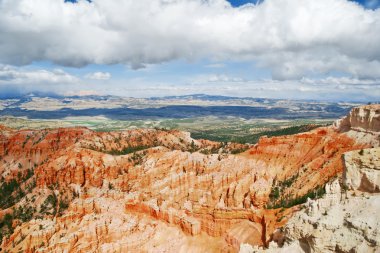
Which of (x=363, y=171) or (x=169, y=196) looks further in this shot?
(x=169, y=196)

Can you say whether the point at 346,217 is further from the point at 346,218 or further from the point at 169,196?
the point at 169,196

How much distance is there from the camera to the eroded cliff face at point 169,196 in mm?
70312

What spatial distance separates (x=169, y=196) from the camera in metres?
88.2

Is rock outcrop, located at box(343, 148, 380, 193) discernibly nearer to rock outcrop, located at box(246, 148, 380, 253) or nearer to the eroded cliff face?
rock outcrop, located at box(246, 148, 380, 253)

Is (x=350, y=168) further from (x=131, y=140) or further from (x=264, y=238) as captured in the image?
(x=131, y=140)

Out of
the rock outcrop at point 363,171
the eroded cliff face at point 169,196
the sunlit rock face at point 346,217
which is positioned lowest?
the eroded cliff face at point 169,196

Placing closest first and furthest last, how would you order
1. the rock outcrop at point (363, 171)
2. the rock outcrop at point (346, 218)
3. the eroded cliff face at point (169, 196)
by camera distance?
the rock outcrop at point (346, 218) < the rock outcrop at point (363, 171) < the eroded cliff face at point (169, 196)

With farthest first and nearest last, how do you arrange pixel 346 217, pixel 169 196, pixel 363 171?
pixel 169 196
pixel 363 171
pixel 346 217

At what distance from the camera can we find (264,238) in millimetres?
58125

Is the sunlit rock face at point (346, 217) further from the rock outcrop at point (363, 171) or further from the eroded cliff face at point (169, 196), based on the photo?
the eroded cliff face at point (169, 196)

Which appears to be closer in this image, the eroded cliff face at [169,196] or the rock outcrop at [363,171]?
the rock outcrop at [363,171]

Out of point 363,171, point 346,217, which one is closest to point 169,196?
point 363,171

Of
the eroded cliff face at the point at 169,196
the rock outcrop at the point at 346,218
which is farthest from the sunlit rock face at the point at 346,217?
the eroded cliff face at the point at 169,196

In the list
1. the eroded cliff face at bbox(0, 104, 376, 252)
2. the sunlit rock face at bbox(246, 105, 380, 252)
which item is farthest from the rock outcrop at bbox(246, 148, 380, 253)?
the eroded cliff face at bbox(0, 104, 376, 252)
